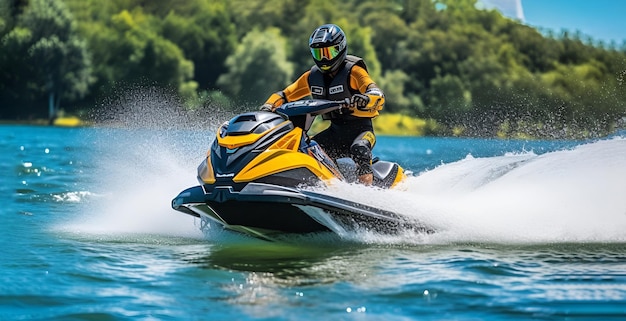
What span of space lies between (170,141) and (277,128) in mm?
4137

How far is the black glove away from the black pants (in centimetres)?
44

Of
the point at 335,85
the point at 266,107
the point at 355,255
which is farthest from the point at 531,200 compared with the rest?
the point at 266,107

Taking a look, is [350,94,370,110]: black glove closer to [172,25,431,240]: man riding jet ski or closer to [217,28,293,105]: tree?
[172,25,431,240]: man riding jet ski

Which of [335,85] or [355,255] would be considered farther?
[335,85]

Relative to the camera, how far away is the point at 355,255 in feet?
20.7

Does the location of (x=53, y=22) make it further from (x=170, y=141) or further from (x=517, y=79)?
(x=170, y=141)

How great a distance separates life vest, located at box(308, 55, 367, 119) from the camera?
7.64m

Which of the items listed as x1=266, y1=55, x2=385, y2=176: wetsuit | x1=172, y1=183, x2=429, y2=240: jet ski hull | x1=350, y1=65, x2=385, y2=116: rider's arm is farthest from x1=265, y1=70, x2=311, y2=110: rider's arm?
x1=172, y1=183, x2=429, y2=240: jet ski hull

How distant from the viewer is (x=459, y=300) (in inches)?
192

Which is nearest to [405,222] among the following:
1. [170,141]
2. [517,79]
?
[170,141]

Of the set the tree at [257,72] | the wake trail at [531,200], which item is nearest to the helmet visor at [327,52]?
the wake trail at [531,200]

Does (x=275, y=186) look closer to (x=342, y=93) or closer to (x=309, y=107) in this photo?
(x=309, y=107)

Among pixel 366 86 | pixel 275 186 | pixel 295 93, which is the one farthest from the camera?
pixel 295 93

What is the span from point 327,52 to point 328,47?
0.15ft
